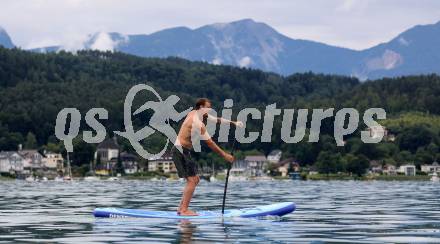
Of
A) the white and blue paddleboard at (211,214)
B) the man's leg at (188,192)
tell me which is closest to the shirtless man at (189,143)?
the man's leg at (188,192)

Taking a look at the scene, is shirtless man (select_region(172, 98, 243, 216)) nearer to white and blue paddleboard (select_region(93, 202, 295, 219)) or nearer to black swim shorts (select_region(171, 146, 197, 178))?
black swim shorts (select_region(171, 146, 197, 178))

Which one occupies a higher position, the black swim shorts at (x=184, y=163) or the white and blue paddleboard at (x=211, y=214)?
the black swim shorts at (x=184, y=163)

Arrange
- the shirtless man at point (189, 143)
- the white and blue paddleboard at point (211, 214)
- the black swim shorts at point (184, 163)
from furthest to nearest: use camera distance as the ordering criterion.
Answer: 1. the white and blue paddleboard at point (211, 214)
2. the black swim shorts at point (184, 163)
3. the shirtless man at point (189, 143)

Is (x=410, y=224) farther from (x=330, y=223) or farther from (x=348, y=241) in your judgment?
(x=348, y=241)

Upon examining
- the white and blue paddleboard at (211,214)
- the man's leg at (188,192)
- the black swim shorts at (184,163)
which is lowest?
the white and blue paddleboard at (211,214)

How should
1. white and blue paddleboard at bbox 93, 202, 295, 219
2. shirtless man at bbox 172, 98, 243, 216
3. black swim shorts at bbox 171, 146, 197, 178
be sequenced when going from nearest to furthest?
1. shirtless man at bbox 172, 98, 243, 216
2. black swim shorts at bbox 171, 146, 197, 178
3. white and blue paddleboard at bbox 93, 202, 295, 219

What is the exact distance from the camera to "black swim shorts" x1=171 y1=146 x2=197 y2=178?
104 ft

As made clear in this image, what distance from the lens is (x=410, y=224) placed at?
30.1 metres

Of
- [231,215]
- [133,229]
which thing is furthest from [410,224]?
[133,229]

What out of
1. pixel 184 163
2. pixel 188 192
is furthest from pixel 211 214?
pixel 184 163

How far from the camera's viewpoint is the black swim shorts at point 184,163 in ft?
104

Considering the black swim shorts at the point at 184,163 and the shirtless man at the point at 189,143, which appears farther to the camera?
the black swim shorts at the point at 184,163

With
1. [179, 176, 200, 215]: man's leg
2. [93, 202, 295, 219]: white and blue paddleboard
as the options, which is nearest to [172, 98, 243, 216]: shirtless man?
[179, 176, 200, 215]: man's leg

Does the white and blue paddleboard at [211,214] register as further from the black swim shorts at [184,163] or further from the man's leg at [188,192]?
the black swim shorts at [184,163]
